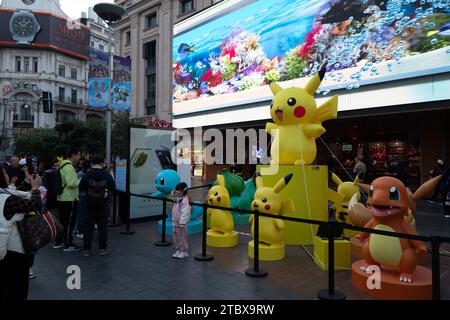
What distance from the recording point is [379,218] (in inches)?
169

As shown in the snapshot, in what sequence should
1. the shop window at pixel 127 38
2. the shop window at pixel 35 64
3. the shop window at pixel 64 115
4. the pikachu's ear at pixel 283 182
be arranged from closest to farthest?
the pikachu's ear at pixel 283 182, the shop window at pixel 127 38, the shop window at pixel 35 64, the shop window at pixel 64 115

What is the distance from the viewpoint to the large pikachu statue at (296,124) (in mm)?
6617

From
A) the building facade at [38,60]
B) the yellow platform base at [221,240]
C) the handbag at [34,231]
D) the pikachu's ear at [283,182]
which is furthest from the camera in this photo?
the building facade at [38,60]

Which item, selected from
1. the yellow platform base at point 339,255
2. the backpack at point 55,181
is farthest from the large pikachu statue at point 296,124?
the backpack at point 55,181

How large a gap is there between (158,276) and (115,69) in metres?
6.80

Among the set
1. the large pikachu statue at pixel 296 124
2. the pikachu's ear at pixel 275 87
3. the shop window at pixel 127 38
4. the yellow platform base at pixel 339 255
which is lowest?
the yellow platform base at pixel 339 255

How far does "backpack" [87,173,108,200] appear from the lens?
554 cm

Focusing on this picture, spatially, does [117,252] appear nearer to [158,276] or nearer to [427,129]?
[158,276]

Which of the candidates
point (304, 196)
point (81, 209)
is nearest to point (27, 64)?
point (81, 209)

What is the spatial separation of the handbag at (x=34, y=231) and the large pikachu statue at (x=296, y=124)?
462cm

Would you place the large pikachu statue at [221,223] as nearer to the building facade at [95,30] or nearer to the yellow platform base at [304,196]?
the yellow platform base at [304,196]

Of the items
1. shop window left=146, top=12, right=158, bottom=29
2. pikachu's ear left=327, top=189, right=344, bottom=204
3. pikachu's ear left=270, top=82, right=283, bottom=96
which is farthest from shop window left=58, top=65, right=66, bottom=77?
pikachu's ear left=327, top=189, right=344, bottom=204

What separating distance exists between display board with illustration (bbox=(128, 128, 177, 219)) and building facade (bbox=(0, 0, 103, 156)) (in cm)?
4776

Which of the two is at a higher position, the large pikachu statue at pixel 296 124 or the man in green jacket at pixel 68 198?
the large pikachu statue at pixel 296 124
